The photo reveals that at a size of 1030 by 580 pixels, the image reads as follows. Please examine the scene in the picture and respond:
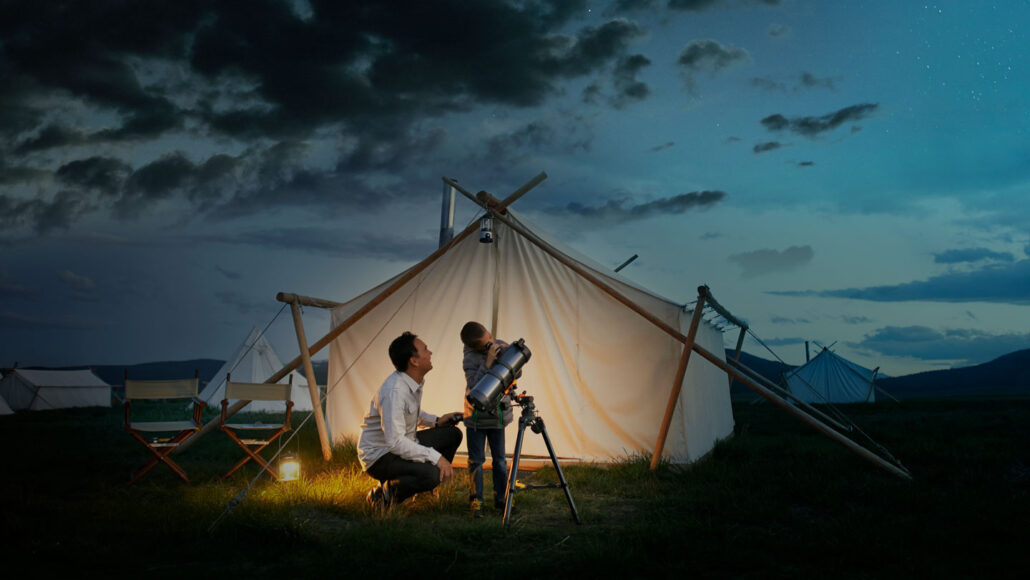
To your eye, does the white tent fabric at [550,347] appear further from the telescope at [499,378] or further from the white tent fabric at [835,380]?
the white tent fabric at [835,380]

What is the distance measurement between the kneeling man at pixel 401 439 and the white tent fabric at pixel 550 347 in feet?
8.25

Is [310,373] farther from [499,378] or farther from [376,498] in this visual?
[499,378]

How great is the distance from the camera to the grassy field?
322 cm

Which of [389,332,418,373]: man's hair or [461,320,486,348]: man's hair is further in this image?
[461,320,486,348]: man's hair

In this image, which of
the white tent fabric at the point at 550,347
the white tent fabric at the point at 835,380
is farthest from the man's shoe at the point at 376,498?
the white tent fabric at the point at 835,380

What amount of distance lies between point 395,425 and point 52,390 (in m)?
16.1

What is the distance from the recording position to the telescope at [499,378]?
388 cm

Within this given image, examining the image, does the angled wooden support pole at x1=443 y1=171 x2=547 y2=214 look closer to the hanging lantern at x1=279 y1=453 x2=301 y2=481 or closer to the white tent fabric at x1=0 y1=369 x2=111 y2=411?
the hanging lantern at x1=279 y1=453 x2=301 y2=481

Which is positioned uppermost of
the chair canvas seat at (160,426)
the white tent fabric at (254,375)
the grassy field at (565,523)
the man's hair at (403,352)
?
the white tent fabric at (254,375)

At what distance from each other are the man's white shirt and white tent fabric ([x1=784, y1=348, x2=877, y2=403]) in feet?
58.4

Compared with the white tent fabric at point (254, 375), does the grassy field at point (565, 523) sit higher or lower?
lower

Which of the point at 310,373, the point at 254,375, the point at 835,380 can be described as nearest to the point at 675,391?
the point at 310,373

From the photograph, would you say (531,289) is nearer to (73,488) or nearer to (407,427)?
(407,427)

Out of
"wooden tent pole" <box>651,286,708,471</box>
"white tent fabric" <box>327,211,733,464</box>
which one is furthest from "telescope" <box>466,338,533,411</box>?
"white tent fabric" <box>327,211,733,464</box>
